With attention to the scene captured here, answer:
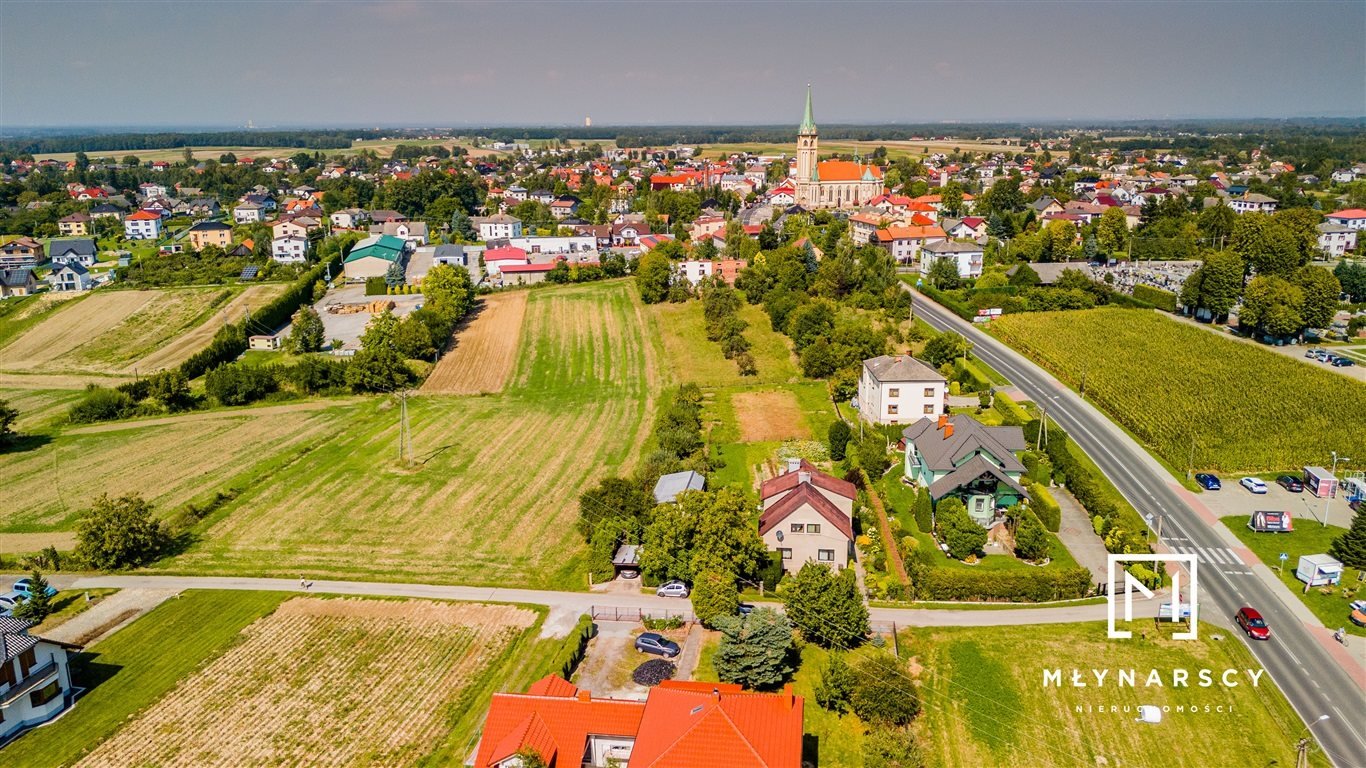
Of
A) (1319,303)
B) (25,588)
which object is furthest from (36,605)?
(1319,303)

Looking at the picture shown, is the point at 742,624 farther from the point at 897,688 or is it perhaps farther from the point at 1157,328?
the point at 1157,328

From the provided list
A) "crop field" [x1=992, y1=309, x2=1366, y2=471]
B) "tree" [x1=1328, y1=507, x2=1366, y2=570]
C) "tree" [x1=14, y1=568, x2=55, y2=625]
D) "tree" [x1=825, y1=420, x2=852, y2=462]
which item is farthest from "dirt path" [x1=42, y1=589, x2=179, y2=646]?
"crop field" [x1=992, y1=309, x2=1366, y2=471]

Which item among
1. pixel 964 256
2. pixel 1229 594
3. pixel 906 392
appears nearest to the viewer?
pixel 1229 594

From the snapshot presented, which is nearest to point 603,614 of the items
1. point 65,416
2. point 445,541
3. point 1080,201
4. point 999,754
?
point 445,541

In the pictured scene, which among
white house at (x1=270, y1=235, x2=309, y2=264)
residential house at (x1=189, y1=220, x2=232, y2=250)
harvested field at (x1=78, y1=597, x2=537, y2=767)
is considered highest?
residential house at (x1=189, y1=220, x2=232, y2=250)

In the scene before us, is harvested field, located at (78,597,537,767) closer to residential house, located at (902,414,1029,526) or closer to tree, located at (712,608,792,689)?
tree, located at (712,608,792,689)

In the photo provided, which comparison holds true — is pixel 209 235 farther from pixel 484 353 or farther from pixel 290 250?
pixel 484 353
